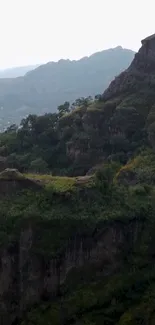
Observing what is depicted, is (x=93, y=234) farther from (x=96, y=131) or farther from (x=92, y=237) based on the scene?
(x=96, y=131)

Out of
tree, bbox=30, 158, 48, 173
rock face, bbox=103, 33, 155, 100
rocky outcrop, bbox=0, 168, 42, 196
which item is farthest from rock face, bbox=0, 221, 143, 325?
rock face, bbox=103, 33, 155, 100

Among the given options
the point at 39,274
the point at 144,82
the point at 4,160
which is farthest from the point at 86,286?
the point at 144,82

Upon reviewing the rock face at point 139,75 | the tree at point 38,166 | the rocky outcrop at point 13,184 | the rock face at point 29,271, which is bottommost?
the rock face at point 29,271

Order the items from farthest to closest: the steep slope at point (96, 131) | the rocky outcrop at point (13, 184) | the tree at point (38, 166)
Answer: the steep slope at point (96, 131), the tree at point (38, 166), the rocky outcrop at point (13, 184)

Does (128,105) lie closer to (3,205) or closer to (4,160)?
(4,160)

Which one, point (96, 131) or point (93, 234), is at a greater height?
point (96, 131)

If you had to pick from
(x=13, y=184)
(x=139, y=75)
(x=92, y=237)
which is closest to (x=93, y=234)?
(x=92, y=237)

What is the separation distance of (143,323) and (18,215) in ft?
23.8

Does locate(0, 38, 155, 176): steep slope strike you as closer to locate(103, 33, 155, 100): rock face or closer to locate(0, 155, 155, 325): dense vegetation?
locate(103, 33, 155, 100): rock face

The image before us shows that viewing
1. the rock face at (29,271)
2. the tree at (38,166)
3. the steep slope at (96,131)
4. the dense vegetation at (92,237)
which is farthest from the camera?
the steep slope at (96,131)

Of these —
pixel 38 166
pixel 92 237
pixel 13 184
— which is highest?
pixel 13 184

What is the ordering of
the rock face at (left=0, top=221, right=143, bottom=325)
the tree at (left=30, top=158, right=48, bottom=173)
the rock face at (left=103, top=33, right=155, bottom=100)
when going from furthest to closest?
the rock face at (left=103, top=33, right=155, bottom=100), the tree at (left=30, top=158, right=48, bottom=173), the rock face at (left=0, top=221, right=143, bottom=325)

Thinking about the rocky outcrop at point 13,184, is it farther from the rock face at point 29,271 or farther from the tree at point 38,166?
the tree at point 38,166

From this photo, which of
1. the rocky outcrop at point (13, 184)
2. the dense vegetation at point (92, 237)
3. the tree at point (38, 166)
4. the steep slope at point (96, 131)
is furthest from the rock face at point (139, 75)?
the rocky outcrop at point (13, 184)
